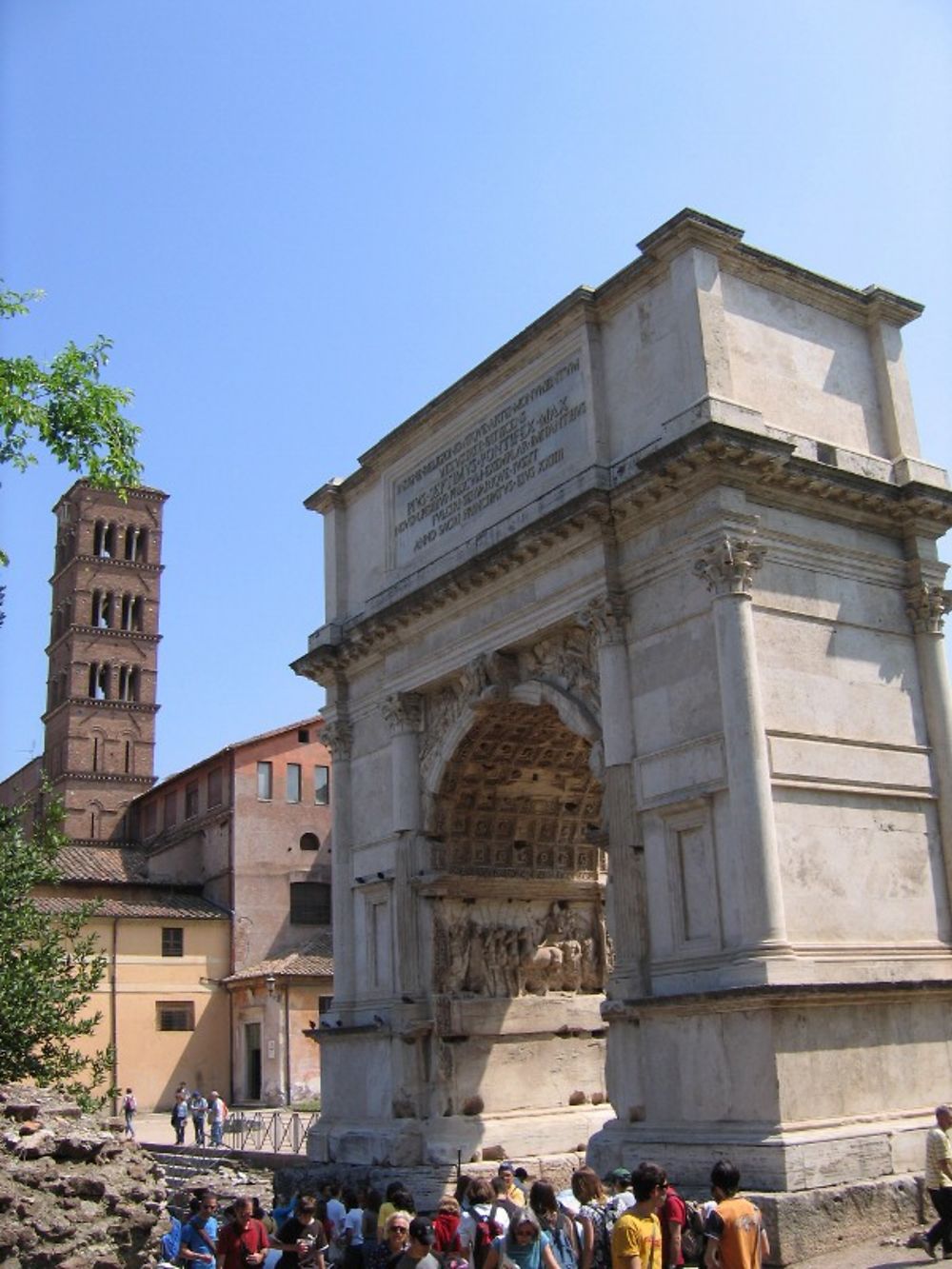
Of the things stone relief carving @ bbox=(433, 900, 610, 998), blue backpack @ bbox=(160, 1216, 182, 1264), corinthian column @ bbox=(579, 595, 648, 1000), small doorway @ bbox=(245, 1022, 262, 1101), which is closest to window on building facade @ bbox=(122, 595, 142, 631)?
small doorway @ bbox=(245, 1022, 262, 1101)

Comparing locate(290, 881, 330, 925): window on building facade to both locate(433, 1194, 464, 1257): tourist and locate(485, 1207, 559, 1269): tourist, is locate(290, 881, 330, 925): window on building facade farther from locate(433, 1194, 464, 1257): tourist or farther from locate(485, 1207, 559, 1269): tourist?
locate(485, 1207, 559, 1269): tourist

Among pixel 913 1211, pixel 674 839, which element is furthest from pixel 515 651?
pixel 913 1211

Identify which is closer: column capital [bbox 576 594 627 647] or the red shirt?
the red shirt

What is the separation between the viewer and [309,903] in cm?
4125

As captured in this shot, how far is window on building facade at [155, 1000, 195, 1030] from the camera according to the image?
123 feet

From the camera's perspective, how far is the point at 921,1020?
1401 cm

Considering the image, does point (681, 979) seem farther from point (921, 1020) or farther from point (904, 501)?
point (904, 501)

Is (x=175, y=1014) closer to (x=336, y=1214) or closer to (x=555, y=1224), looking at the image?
(x=336, y=1214)

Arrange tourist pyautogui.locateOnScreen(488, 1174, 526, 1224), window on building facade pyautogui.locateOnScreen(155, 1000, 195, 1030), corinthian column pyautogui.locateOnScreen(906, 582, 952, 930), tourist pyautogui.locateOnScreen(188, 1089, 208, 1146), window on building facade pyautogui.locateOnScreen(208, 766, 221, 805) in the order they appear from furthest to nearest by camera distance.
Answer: window on building facade pyautogui.locateOnScreen(208, 766, 221, 805) < window on building facade pyautogui.locateOnScreen(155, 1000, 195, 1030) < tourist pyautogui.locateOnScreen(188, 1089, 208, 1146) < corinthian column pyautogui.locateOnScreen(906, 582, 952, 930) < tourist pyautogui.locateOnScreen(488, 1174, 526, 1224)

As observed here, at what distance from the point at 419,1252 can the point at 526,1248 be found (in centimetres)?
63

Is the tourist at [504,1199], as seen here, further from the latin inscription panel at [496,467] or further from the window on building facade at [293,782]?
the window on building facade at [293,782]

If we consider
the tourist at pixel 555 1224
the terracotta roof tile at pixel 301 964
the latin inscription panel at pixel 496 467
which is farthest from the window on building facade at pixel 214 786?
the tourist at pixel 555 1224

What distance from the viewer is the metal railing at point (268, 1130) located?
25719mm

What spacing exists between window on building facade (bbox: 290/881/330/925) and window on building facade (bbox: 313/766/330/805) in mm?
2589
